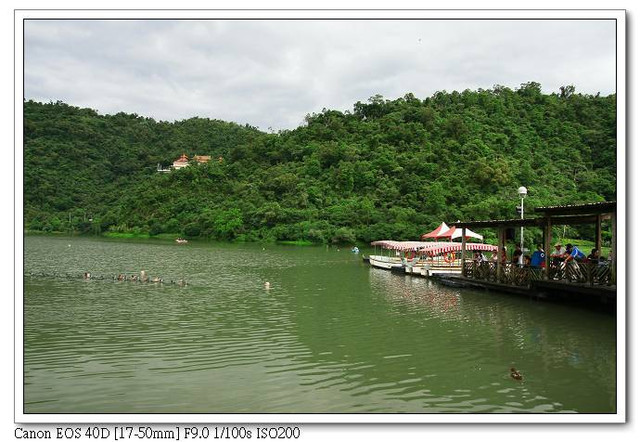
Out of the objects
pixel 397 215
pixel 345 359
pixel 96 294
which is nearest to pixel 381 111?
pixel 397 215

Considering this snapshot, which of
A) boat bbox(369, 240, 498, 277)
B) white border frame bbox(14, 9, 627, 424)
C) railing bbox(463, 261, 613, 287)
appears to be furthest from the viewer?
boat bbox(369, 240, 498, 277)

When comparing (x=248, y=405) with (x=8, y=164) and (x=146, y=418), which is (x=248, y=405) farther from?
(x=8, y=164)

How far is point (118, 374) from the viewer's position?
31.8 ft

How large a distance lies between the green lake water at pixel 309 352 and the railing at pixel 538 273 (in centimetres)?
85

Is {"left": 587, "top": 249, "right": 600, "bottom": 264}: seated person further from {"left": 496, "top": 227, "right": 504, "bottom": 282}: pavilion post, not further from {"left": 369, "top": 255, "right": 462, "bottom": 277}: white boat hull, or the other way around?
{"left": 369, "top": 255, "right": 462, "bottom": 277}: white boat hull

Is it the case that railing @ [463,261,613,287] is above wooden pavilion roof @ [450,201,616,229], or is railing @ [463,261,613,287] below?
below

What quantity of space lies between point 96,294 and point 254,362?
11.7m

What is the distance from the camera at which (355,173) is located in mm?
78250

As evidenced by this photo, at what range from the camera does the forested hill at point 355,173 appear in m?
66.2

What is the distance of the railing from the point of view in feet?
51.0

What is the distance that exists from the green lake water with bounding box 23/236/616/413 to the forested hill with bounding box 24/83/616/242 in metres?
43.5

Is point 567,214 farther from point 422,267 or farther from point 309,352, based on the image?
point 422,267

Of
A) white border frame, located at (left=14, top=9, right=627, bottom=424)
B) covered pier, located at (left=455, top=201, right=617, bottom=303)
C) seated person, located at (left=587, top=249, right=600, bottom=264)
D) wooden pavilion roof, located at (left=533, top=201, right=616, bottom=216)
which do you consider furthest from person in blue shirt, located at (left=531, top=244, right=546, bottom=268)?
white border frame, located at (left=14, top=9, right=627, bottom=424)

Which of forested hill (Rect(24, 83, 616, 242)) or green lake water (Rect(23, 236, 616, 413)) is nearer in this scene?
green lake water (Rect(23, 236, 616, 413))
